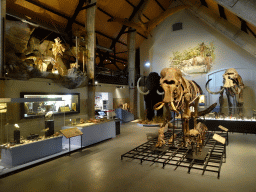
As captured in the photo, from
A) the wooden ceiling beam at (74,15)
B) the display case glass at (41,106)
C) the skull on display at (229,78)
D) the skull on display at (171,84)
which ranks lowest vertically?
the display case glass at (41,106)

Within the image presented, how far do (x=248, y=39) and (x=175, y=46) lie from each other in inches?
200

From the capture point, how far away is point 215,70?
42.4 ft

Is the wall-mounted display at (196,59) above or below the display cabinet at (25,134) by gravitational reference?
above

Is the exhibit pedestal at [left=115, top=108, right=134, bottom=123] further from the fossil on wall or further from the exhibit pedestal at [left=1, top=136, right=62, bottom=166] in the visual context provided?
the exhibit pedestal at [left=1, top=136, right=62, bottom=166]

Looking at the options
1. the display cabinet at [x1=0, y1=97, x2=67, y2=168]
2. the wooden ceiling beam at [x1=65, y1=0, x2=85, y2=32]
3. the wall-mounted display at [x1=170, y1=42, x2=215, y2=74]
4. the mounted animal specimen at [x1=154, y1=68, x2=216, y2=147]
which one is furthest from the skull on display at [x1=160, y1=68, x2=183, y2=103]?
the wall-mounted display at [x1=170, y1=42, x2=215, y2=74]

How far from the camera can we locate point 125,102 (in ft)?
52.1

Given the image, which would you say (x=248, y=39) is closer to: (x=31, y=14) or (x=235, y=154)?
(x=235, y=154)

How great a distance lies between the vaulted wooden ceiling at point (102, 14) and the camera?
9.53 metres

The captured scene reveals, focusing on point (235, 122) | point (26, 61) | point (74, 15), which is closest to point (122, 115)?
point (74, 15)

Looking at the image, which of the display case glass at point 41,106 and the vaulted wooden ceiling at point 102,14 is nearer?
the display case glass at point 41,106

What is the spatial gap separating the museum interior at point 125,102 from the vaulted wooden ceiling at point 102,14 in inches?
2.7

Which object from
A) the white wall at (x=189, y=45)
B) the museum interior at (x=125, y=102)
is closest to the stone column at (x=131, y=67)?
the museum interior at (x=125, y=102)

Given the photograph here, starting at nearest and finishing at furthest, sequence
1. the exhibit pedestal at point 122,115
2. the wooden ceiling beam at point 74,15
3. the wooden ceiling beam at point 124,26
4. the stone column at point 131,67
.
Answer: the wooden ceiling beam at point 74,15 < the exhibit pedestal at point 122,115 < the wooden ceiling beam at point 124,26 < the stone column at point 131,67

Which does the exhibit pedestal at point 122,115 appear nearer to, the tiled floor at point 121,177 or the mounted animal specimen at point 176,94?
the tiled floor at point 121,177
